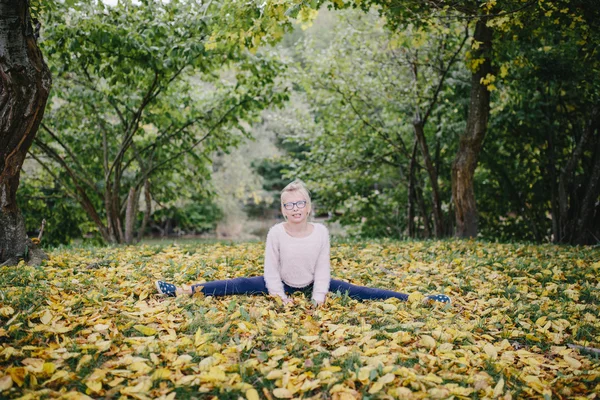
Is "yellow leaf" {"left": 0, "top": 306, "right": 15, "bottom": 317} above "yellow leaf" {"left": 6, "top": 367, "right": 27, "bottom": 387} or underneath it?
above

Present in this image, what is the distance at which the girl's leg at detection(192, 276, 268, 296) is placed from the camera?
367cm

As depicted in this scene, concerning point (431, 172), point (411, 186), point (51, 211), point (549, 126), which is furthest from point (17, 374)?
point (51, 211)

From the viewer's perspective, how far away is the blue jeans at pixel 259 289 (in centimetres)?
370

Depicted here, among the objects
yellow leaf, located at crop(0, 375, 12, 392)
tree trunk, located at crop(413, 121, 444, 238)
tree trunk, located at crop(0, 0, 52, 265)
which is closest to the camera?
yellow leaf, located at crop(0, 375, 12, 392)

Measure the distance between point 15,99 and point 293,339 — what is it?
3524mm

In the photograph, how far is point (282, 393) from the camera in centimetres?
208

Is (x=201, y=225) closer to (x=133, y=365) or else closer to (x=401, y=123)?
(x=401, y=123)

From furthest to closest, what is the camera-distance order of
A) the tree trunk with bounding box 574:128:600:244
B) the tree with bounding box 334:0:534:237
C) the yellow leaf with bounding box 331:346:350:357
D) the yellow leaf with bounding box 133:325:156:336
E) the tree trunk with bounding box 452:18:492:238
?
the tree trunk with bounding box 574:128:600:244 < the tree trunk with bounding box 452:18:492:238 < the tree with bounding box 334:0:534:237 < the yellow leaf with bounding box 133:325:156:336 < the yellow leaf with bounding box 331:346:350:357

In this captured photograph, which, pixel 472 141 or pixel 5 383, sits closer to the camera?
pixel 5 383

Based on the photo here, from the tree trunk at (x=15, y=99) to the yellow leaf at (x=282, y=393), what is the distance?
3722 millimetres

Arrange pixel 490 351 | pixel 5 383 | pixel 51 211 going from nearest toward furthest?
pixel 5 383, pixel 490 351, pixel 51 211

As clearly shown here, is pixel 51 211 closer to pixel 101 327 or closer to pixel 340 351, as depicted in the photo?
pixel 101 327

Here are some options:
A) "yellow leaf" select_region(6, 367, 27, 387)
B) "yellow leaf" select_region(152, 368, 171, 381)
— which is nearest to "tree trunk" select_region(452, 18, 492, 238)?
"yellow leaf" select_region(152, 368, 171, 381)

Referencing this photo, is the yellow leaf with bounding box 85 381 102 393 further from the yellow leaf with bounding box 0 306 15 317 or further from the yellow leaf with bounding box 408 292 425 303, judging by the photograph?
the yellow leaf with bounding box 408 292 425 303
